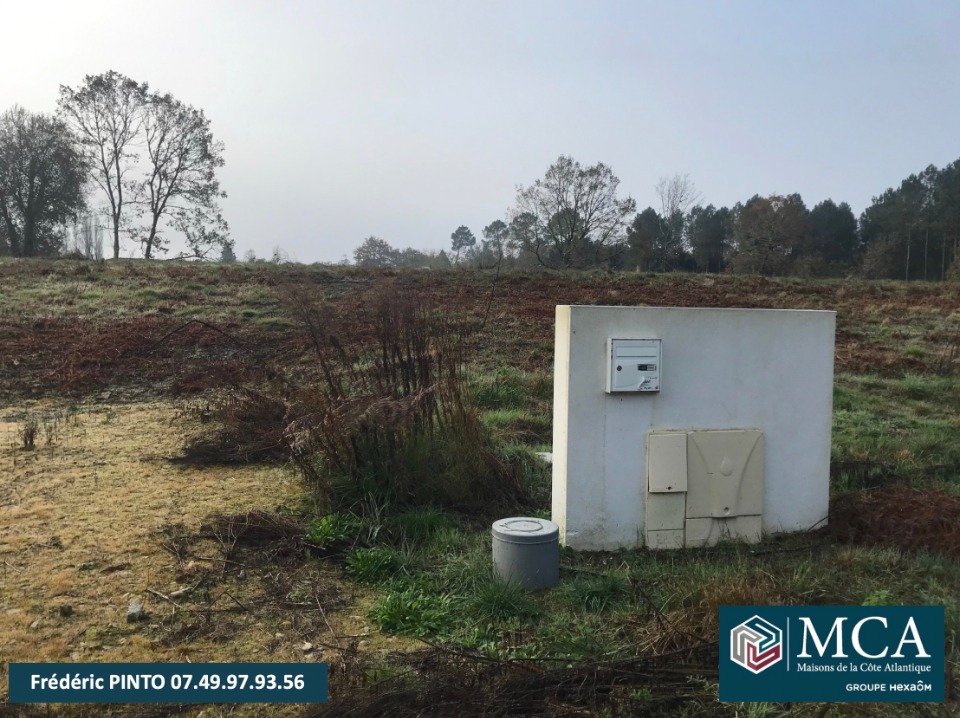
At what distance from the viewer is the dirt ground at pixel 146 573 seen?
129 inches

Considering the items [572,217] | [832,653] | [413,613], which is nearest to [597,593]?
[413,613]

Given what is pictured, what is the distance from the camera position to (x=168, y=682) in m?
2.96

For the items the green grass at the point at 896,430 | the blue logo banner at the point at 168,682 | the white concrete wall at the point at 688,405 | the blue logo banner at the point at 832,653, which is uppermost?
the white concrete wall at the point at 688,405

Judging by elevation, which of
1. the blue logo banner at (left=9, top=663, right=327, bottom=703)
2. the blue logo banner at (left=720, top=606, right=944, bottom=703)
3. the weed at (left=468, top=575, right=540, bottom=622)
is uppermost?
the blue logo banner at (left=720, top=606, right=944, bottom=703)

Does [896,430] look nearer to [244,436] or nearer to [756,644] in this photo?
[756,644]

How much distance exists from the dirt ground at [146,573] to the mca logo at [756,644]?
5.40 feet

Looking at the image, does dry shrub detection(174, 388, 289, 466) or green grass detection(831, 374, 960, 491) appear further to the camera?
dry shrub detection(174, 388, 289, 466)

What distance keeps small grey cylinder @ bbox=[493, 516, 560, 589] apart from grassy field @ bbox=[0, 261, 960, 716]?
0.10 metres

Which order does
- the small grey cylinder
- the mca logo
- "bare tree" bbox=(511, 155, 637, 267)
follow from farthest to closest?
"bare tree" bbox=(511, 155, 637, 267) < the small grey cylinder < the mca logo

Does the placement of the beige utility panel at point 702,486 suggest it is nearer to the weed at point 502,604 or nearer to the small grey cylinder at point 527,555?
the small grey cylinder at point 527,555

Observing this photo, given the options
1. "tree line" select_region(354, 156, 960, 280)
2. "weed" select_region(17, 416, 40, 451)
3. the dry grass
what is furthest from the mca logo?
"tree line" select_region(354, 156, 960, 280)

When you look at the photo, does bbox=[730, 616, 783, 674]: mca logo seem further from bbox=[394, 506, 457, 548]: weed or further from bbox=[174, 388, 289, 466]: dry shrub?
bbox=[174, 388, 289, 466]: dry shrub

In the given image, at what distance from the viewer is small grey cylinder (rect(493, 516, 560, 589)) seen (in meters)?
3.91

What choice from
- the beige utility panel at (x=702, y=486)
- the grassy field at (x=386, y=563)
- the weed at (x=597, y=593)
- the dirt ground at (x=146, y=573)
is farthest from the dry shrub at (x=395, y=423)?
the weed at (x=597, y=593)
